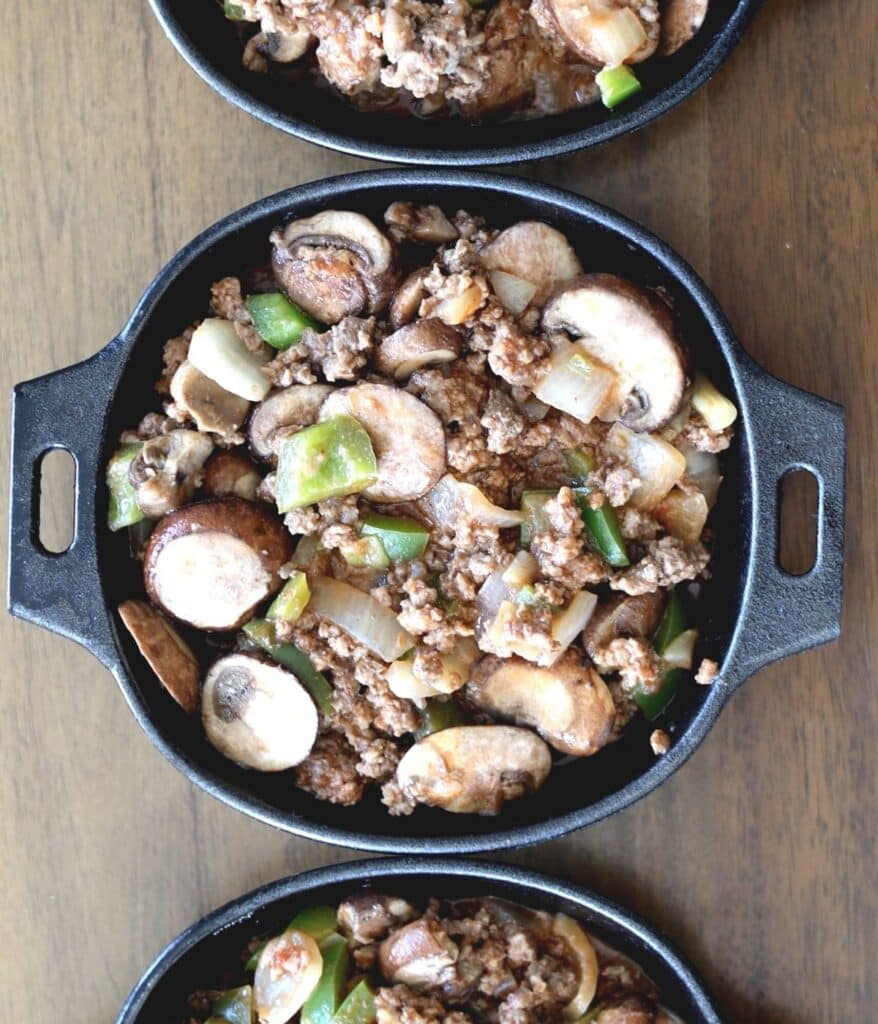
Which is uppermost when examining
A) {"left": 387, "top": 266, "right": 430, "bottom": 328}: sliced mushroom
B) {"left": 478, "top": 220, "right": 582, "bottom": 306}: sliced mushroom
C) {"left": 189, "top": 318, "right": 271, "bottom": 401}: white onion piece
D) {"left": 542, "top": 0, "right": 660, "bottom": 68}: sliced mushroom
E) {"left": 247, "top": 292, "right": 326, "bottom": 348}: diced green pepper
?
{"left": 542, "top": 0, "right": 660, "bottom": 68}: sliced mushroom

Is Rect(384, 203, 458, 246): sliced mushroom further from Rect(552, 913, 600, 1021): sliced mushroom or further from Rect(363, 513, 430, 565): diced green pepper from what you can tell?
Rect(552, 913, 600, 1021): sliced mushroom

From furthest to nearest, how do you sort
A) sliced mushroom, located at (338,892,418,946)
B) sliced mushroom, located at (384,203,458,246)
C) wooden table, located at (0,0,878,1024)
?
wooden table, located at (0,0,878,1024)
sliced mushroom, located at (338,892,418,946)
sliced mushroom, located at (384,203,458,246)

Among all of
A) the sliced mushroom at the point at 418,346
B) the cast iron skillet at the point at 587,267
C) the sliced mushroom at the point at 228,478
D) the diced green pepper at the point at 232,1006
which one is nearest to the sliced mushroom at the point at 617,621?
the cast iron skillet at the point at 587,267

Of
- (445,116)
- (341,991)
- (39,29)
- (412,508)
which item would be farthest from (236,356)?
(341,991)

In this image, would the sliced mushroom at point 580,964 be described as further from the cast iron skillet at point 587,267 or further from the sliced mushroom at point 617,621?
the sliced mushroom at point 617,621

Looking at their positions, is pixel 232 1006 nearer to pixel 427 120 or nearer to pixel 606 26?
pixel 427 120

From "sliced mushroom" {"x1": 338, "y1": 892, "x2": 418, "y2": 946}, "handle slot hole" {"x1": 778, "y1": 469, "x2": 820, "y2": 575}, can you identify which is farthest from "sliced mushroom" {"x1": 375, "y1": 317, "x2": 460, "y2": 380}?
"sliced mushroom" {"x1": 338, "y1": 892, "x2": 418, "y2": 946}
